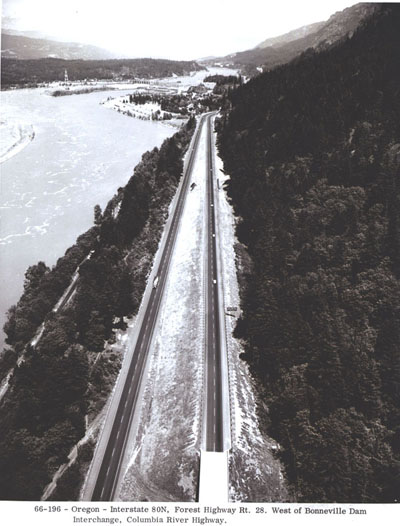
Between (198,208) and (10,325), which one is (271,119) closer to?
(198,208)

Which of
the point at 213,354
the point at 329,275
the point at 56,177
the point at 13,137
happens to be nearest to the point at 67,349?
the point at 213,354

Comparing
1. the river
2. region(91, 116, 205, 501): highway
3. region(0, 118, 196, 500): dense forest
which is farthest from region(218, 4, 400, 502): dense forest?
the river

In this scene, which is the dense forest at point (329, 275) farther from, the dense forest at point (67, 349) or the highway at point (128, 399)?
the dense forest at point (67, 349)

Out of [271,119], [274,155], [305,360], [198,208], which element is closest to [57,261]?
[198,208]

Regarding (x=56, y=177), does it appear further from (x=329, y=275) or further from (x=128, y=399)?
(x=329, y=275)

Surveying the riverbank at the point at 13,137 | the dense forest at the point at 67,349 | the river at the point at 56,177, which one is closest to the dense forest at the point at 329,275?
the dense forest at the point at 67,349

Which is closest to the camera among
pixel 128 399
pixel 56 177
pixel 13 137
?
pixel 128 399
